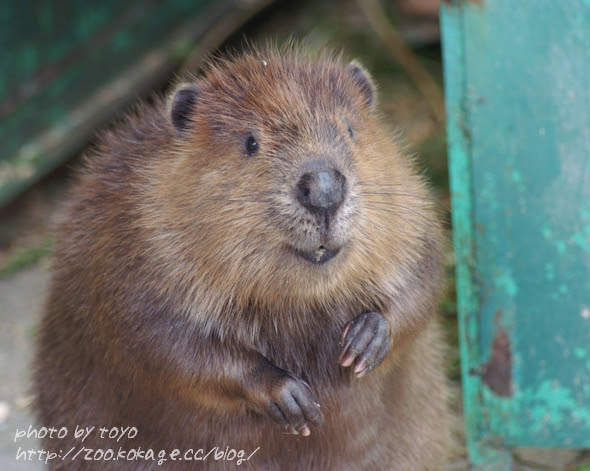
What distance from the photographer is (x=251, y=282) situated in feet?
8.51

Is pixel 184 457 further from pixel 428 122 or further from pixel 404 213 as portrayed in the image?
pixel 428 122

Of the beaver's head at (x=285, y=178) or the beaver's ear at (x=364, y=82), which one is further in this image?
the beaver's ear at (x=364, y=82)

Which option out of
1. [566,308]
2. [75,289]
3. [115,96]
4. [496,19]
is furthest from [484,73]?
[115,96]

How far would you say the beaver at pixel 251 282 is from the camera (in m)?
2.54

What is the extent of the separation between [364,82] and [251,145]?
551mm

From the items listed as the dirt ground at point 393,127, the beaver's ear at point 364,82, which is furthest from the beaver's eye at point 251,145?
the dirt ground at point 393,127

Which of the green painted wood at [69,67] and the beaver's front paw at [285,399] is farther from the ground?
the green painted wood at [69,67]

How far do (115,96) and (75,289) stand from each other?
Result: 329cm

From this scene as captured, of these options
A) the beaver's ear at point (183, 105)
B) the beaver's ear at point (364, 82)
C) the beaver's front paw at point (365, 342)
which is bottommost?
the beaver's front paw at point (365, 342)

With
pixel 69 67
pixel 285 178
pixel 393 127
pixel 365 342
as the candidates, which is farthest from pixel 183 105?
pixel 69 67

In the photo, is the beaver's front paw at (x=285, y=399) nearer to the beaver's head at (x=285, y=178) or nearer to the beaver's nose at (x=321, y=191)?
the beaver's head at (x=285, y=178)

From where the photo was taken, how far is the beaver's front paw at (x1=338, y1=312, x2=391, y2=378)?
8.72ft

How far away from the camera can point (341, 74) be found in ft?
9.48

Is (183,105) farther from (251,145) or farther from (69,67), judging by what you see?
(69,67)
